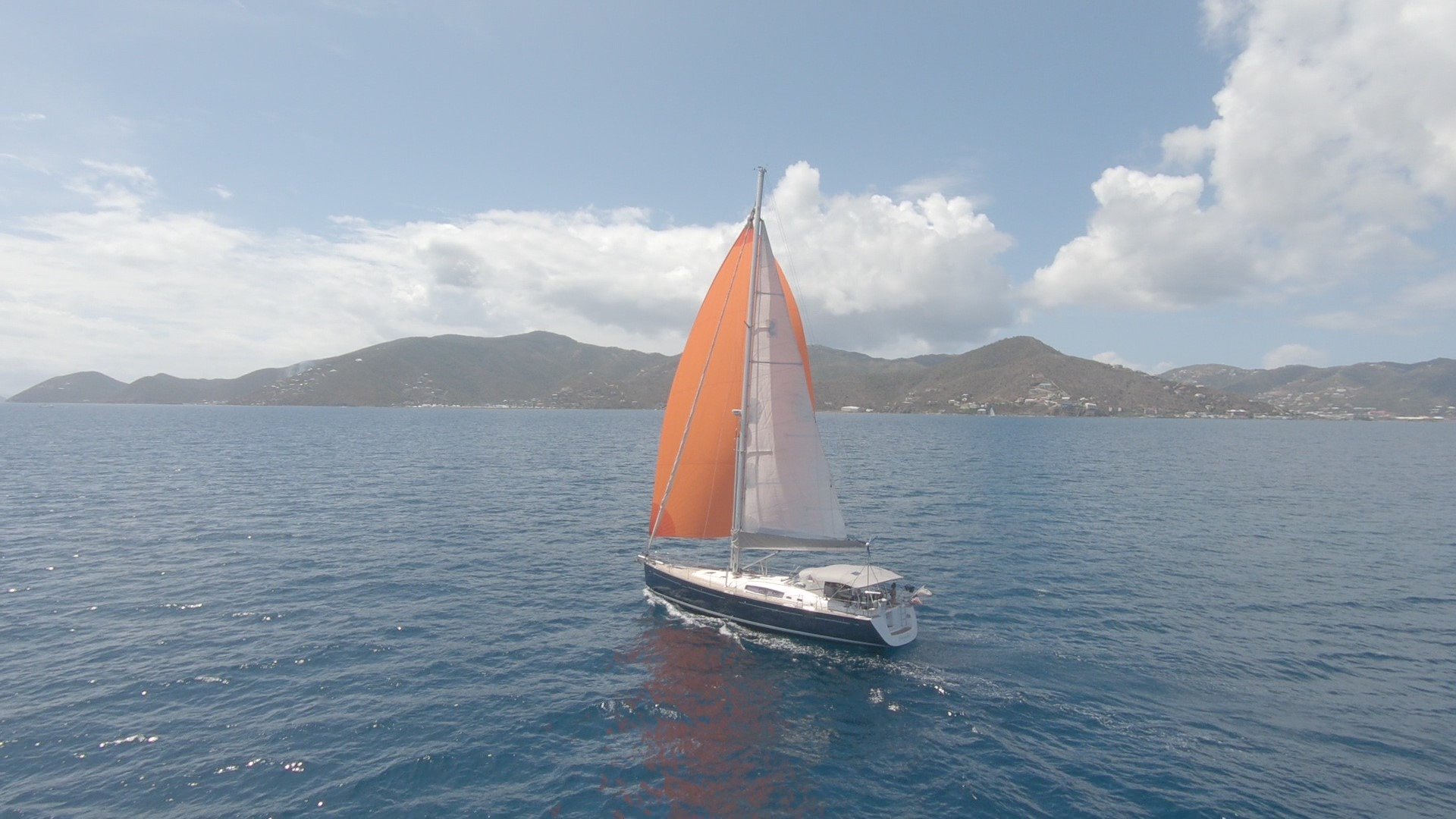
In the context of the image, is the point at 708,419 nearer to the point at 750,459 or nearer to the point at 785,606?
the point at 750,459

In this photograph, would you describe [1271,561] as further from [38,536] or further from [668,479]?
[38,536]

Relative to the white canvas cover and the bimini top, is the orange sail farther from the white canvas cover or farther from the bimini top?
the bimini top

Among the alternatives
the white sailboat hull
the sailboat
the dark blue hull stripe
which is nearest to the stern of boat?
the white sailboat hull

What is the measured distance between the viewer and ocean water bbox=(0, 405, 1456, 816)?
19.0 meters

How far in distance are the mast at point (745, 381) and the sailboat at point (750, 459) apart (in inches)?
2.0

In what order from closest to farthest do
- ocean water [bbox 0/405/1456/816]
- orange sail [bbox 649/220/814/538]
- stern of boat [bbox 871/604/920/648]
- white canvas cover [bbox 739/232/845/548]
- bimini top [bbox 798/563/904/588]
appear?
ocean water [bbox 0/405/1456/816] < stern of boat [bbox 871/604/920/648] < bimini top [bbox 798/563/904/588] < white canvas cover [bbox 739/232/845/548] < orange sail [bbox 649/220/814/538]

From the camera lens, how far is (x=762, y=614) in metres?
29.9

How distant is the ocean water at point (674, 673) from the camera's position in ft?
62.3

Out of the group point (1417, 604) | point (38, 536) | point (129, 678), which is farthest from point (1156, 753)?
point (38, 536)

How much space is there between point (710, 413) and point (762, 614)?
9.70 meters

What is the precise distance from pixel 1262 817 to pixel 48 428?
208 metres

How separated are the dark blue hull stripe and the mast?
1.84m

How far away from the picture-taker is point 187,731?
20.9 metres

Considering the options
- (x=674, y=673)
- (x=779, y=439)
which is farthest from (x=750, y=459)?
(x=674, y=673)
